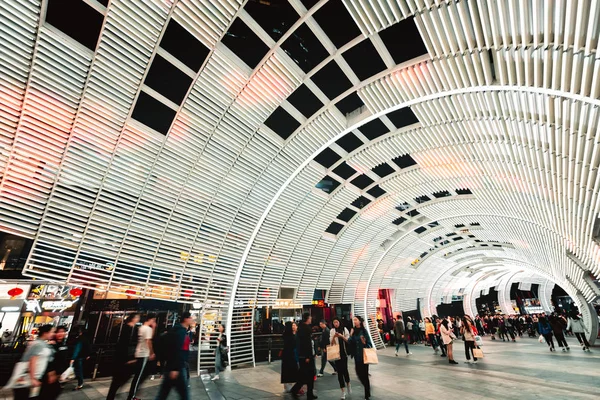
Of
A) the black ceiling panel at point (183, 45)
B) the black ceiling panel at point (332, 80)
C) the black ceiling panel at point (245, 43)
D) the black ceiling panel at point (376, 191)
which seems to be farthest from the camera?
the black ceiling panel at point (376, 191)

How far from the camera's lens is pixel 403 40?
8.09 m

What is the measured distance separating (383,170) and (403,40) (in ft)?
22.1

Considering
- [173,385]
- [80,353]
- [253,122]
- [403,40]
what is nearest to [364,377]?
[173,385]

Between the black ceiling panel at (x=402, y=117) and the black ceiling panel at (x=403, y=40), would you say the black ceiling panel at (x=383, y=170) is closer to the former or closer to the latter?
the black ceiling panel at (x=402, y=117)

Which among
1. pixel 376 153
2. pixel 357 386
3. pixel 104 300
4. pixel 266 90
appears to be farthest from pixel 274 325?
pixel 266 90

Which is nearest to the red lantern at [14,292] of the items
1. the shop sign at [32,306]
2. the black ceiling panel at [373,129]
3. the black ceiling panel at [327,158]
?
the shop sign at [32,306]

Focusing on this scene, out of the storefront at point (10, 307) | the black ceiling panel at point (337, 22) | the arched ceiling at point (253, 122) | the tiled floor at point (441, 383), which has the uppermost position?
the black ceiling panel at point (337, 22)

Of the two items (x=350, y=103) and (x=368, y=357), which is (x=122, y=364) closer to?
(x=368, y=357)

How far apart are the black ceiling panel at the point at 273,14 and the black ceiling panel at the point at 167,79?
2.57 m

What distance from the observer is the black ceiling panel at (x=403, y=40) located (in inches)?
309

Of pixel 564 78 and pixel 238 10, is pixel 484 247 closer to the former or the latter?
pixel 564 78

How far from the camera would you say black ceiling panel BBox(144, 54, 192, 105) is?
7739 millimetres

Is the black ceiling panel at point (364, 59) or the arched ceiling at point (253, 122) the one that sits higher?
the black ceiling panel at point (364, 59)

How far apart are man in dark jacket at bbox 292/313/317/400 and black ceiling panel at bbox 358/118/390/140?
7.32 m
